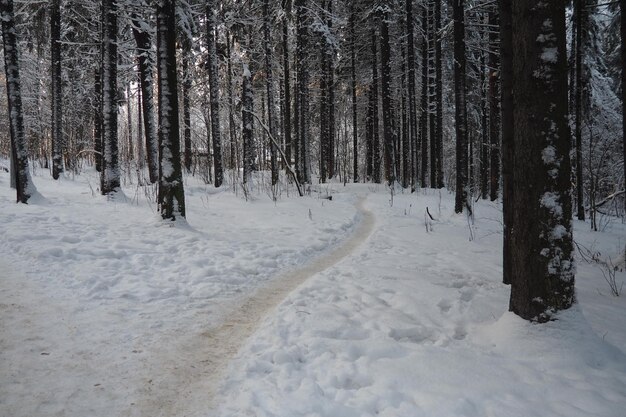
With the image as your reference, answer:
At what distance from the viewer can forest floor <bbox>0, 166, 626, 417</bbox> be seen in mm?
2891

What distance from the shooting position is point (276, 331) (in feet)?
13.1

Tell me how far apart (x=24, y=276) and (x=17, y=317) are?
4.29 feet

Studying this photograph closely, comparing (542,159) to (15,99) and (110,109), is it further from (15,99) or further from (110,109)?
(15,99)

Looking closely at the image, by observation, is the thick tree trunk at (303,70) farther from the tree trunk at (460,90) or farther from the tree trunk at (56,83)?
the tree trunk at (56,83)

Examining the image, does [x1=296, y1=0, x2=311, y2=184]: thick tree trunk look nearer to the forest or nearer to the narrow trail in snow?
the forest

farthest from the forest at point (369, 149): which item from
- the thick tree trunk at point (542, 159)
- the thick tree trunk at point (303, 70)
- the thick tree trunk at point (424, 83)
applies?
the thick tree trunk at point (424, 83)

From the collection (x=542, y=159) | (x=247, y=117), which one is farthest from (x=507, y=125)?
(x=247, y=117)

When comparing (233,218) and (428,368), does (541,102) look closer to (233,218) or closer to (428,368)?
(428,368)

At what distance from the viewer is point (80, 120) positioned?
82.7 ft

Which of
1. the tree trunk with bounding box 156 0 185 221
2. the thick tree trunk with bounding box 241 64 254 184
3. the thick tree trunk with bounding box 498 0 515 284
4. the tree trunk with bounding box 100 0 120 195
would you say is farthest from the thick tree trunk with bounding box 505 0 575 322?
the thick tree trunk with bounding box 241 64 254 184

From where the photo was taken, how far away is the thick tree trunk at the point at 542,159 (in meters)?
3.43

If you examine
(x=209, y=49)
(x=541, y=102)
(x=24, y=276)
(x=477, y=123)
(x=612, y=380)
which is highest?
(x=209, y=49)

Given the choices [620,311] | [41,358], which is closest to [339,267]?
[620,311]

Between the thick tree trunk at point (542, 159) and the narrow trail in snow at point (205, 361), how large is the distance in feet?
9.46
